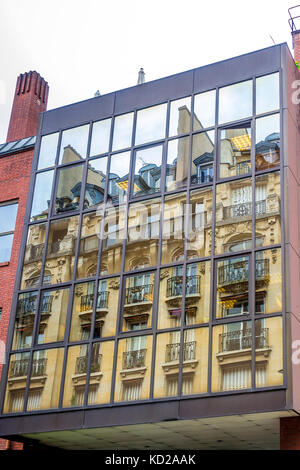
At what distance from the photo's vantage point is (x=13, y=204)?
24656mm

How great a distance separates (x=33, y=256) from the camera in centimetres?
2180

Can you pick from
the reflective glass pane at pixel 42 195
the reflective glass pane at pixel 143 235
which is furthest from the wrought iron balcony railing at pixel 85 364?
Result: the reflective glass pane at pixel 42 195

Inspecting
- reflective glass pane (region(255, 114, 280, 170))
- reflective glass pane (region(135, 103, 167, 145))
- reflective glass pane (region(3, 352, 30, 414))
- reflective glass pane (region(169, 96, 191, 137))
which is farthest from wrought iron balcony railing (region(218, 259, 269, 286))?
reflective glass pane (region(3, 352, 30, 414))

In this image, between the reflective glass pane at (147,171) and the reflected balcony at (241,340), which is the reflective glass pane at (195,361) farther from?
the reflective glass pane at (147,171)

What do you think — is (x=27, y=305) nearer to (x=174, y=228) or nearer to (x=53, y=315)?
(x=53, y=315)

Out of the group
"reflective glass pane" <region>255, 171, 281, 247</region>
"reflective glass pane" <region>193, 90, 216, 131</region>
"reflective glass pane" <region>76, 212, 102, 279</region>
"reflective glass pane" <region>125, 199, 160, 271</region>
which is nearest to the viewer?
"reflective glass pane" <region>255, 171, 281, 247</region>

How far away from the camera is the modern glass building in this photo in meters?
17.7

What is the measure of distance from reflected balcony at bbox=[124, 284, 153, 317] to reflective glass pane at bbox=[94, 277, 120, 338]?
12.4 inches

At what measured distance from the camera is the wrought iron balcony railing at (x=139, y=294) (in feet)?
63.5

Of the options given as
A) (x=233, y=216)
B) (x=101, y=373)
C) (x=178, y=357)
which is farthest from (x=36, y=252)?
(x=233, y=216)

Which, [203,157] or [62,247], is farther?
[62,247]

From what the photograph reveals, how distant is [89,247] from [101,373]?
3.75m

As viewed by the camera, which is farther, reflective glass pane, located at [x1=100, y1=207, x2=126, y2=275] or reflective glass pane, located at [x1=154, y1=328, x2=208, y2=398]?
reflective glass pane, located at [x1=100, y1=207, x2=126, y2=275]

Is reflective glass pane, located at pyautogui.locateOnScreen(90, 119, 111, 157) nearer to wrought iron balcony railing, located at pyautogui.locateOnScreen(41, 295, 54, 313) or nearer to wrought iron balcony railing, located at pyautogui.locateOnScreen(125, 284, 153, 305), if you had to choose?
wrought iron balcony railing, located at pyautogui.locateOnScreen(41, 295, 54, 313)
